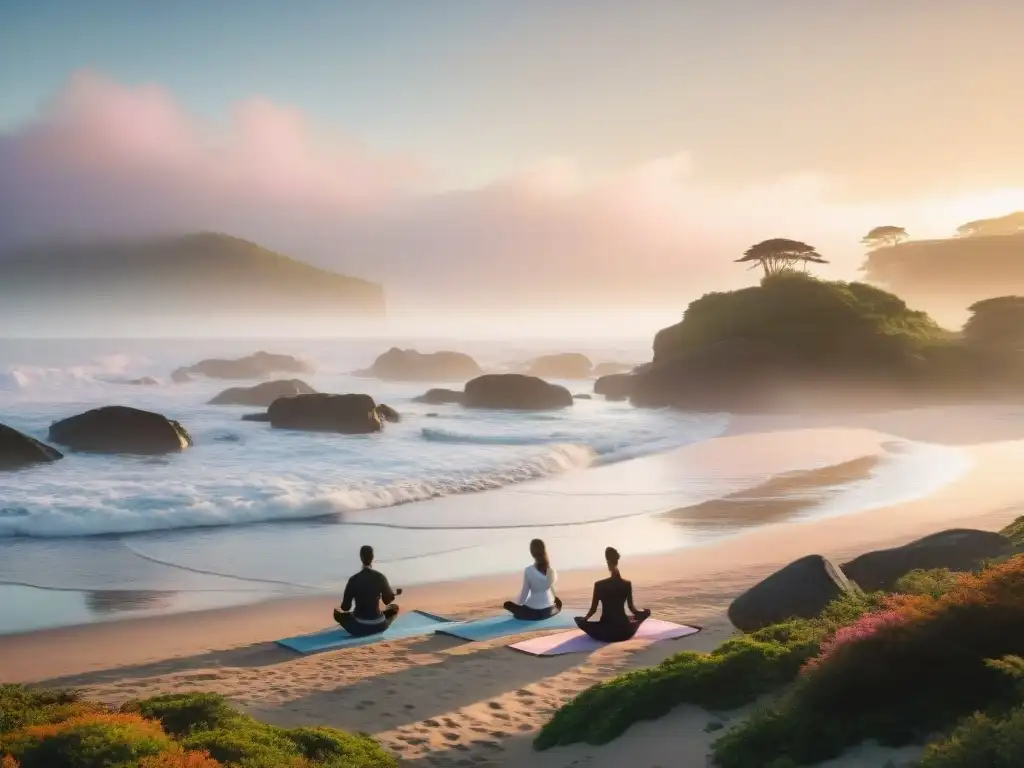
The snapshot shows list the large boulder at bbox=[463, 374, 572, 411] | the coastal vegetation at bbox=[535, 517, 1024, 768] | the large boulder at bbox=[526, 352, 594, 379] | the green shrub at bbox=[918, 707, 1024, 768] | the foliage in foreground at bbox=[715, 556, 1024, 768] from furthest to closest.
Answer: the large boulder at bbox=[526, 352, 594, 379], the large boulder at bbox=[463, 374, 572, 411], the foliage in foreground at bbox=[715, 556, 1024, 768], the coastal vegetation at bbox=[535, 517, 1024, 768], the green shrub at bbox=[918, 707, 1024, 768]

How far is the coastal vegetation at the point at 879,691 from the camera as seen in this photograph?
18.1 ft

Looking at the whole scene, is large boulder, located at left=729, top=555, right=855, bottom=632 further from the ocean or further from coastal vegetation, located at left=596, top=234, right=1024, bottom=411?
coastal vegetation, located at left=596, top=234, right=1024, bottom=411

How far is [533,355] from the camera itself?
157 metres

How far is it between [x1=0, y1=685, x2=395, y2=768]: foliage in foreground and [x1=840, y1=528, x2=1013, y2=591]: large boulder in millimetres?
6995

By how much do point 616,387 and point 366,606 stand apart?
180ft

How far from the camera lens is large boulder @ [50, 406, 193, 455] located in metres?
29.5

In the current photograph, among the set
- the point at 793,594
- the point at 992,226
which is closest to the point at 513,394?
the point at 793,594

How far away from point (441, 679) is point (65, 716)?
3745mm

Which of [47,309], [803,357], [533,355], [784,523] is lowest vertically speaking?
[784,523]

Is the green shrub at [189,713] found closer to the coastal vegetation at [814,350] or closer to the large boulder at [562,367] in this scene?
the coastal vegetation at [814,350]

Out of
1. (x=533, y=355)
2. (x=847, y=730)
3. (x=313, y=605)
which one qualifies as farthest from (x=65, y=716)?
(x=533, y=355)

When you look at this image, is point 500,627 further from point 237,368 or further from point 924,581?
point 237,368

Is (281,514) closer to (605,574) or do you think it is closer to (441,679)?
(605,574)

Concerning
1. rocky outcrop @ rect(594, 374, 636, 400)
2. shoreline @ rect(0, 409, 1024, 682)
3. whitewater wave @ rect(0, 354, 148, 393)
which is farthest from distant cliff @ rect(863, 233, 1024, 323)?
shoreline @ rect(0, 409, 1024, 682)
